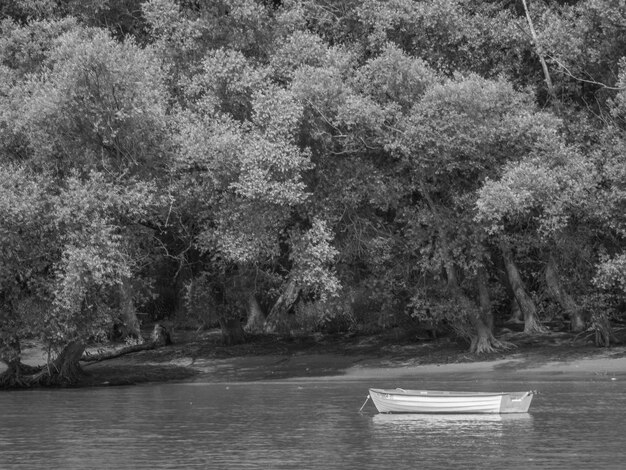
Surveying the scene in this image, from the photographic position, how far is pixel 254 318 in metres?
67.5

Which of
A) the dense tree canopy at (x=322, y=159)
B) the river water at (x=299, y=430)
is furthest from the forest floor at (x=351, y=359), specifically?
the river water at (x=299, y=430)

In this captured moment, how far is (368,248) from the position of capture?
53219 millimetres

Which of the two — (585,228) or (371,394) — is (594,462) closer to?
(371,394)

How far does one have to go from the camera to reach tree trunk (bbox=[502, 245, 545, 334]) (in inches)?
2154

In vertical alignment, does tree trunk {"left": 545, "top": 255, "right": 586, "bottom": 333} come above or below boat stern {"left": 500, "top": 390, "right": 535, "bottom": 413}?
above

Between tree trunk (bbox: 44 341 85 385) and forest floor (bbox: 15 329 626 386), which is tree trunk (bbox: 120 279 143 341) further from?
forest floor (bbox: 15 329 626 386)

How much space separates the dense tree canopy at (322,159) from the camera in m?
48.3

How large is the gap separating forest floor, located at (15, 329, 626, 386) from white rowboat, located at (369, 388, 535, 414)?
34.2 ft

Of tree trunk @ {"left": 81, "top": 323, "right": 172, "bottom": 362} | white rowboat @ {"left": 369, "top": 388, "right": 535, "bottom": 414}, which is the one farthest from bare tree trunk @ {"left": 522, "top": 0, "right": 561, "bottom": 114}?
tree trunk @ {"left": 81, "top": 323, "right": 172, "bottom": 362}

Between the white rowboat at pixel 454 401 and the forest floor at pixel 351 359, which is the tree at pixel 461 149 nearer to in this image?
the forest floor at pixel 351 359

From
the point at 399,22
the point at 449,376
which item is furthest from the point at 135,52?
the point at 449,376

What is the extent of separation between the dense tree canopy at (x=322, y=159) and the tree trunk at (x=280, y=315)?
5413 mm

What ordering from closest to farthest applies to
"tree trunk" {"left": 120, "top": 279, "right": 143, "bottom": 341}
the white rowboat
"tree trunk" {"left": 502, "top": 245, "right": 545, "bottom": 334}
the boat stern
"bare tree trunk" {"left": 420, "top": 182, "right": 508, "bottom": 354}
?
the boat stern → the white rowboat → "tree trunk" {"left": 120, "top": 279, "right": 143, "bottom": 341} → "bare tree trunk" {"left": 420, "top": 182, "right": 508, "bottom": 354} → "tree trunk" {"left": 502, "top": 245, "right": 545, "bottom": 334}

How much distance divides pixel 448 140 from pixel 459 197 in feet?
11.0
